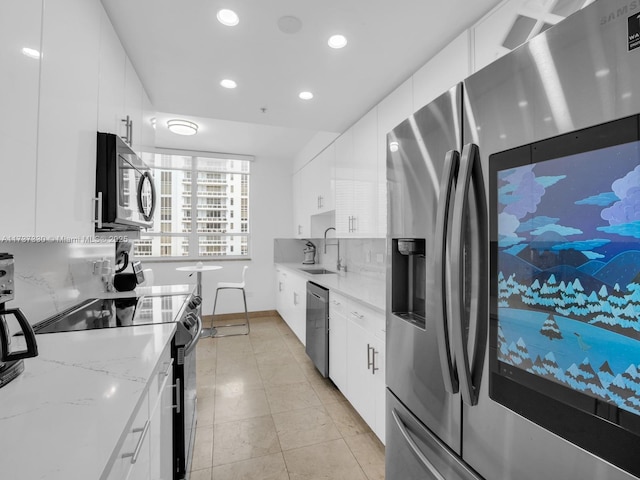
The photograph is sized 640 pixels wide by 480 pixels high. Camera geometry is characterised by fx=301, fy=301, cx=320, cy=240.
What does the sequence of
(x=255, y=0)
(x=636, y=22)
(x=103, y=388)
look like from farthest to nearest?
1. (x=255, y=0)
2. (x=103, y=388)
3. (x=636, y=22)

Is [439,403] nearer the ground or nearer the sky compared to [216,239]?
nearer the ground

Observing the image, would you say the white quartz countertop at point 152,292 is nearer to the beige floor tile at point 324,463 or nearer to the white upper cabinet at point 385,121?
the beige floor tile at point 324,463

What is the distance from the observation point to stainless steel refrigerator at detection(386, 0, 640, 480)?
54 centimetres

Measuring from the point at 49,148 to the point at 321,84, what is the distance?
5.71 ft

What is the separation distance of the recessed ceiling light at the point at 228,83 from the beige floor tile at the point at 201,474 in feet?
8.30

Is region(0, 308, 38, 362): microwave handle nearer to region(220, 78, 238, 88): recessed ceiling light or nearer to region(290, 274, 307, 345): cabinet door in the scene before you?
region(220, 78, 238, 88): recessed ceiling light

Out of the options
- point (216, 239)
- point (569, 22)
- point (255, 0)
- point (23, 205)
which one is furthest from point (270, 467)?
point (216, 239)

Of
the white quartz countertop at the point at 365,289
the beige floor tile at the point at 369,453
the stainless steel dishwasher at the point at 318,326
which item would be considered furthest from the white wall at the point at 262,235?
the beige floor tile at the point at 369,453

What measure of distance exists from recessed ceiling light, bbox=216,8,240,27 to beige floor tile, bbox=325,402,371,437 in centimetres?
261

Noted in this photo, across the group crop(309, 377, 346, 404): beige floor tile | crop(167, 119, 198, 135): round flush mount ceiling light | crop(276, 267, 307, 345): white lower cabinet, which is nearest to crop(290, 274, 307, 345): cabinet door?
crop(276, 267, 307, 345): white lower cabinet

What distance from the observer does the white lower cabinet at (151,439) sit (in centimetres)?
71

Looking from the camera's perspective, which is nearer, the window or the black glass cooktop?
the black glass cooktop

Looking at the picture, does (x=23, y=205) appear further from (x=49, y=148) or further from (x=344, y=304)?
(x=344, y=304)

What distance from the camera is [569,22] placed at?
1.98 feet
